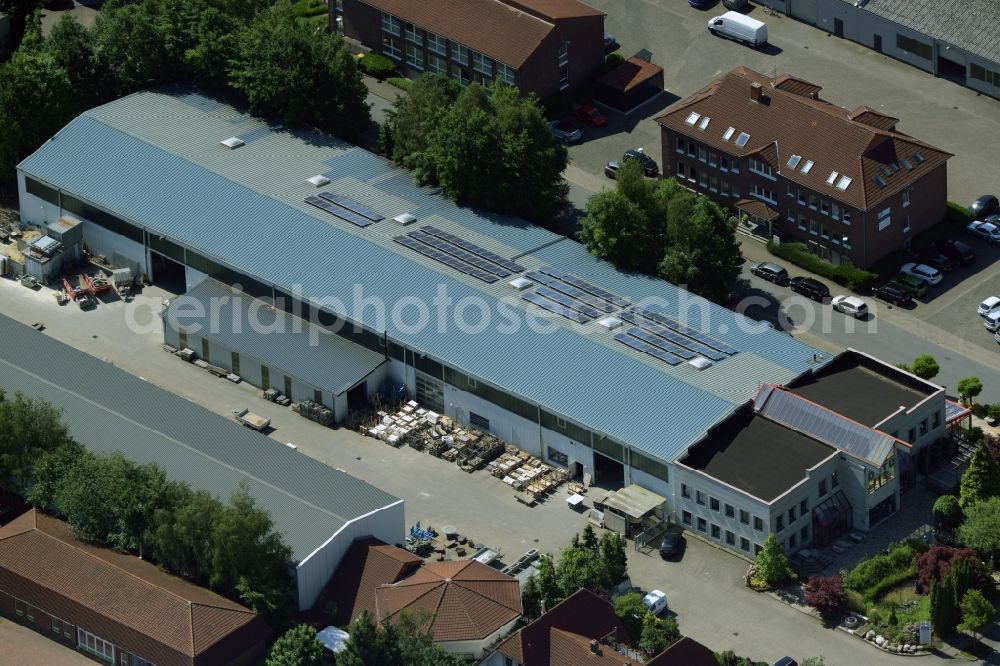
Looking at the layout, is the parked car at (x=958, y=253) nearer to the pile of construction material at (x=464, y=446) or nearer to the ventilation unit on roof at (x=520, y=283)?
the ventilation unit on roof at (x=520, y=283)

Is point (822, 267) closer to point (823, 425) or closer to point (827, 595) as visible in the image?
point (823, 425)

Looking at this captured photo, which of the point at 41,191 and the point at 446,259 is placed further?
the point at 41,191

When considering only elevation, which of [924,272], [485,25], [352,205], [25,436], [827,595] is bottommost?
[827,595]

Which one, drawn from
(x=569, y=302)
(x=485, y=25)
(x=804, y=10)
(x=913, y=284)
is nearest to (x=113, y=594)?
(x=569, y=302)

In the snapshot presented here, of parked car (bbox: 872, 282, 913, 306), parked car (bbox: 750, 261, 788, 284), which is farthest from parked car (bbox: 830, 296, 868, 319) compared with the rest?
parked car (bbox: 750, 261, 788, 284)

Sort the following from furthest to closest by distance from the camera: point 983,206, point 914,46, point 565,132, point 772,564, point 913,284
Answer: point 914,46
point 565,132
point 983,206
point 913,284
point 772,564

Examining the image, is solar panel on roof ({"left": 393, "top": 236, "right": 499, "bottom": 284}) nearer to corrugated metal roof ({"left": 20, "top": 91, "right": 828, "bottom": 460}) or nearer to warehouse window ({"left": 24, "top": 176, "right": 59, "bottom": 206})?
corrugated metal roof ({"left": 20, "top": 91, "right": 828, "bottom": 460})

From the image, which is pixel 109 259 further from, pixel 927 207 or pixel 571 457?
pixel 927 207

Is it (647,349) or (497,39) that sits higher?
(497,39)
